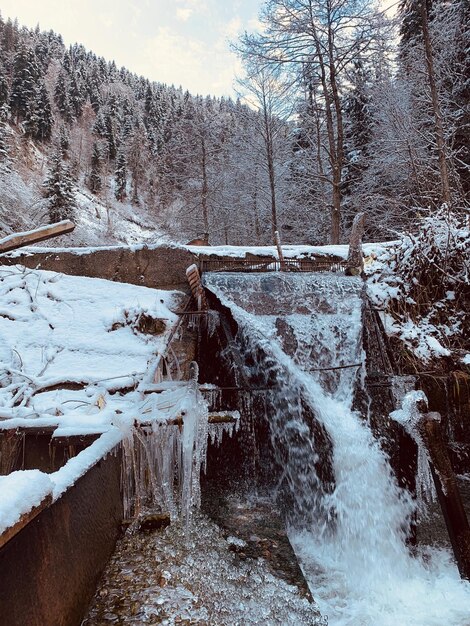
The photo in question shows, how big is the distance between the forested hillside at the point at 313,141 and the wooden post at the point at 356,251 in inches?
44.4

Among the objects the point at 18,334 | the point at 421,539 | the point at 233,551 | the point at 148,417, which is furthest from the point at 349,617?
the point at 18,334

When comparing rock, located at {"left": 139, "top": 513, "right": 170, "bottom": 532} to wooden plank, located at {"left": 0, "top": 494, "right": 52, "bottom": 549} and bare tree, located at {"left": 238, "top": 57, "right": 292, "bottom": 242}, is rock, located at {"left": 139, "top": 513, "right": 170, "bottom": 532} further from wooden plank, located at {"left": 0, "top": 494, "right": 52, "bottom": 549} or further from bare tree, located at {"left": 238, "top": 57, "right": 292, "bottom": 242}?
bare tree, located at {"left": 238, "top": 57, "right": 292, "bottom": 242}

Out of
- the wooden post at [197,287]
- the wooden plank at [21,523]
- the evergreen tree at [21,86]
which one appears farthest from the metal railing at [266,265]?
the evergreen tree at [21,86]

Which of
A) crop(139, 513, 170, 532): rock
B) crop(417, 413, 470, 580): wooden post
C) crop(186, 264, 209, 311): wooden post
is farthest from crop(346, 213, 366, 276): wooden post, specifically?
crop(139, 513, 170, 532): rock

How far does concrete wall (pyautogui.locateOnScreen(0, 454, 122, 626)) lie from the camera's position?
1463 millimetres

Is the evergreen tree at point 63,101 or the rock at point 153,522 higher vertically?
the evergreen tree at point 63,101

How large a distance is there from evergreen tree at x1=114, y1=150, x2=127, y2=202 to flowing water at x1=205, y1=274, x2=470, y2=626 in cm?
3759

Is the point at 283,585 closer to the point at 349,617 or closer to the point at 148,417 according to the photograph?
the point at 349,617

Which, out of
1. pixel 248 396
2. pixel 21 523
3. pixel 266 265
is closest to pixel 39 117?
pixel 266 265

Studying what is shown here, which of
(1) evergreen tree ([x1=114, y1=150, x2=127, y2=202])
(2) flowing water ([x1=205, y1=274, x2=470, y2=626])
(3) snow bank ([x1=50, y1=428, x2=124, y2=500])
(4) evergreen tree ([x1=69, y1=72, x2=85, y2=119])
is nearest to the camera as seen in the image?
(3) snow bank ([x1=50, y1=428, x2=124, y2=500])

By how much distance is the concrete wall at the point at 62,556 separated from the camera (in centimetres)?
146

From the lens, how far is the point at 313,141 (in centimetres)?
1623

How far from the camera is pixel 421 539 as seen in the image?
144 inches

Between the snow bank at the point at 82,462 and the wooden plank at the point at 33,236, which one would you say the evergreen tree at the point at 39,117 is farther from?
the wooden plank at the point at 33,236
